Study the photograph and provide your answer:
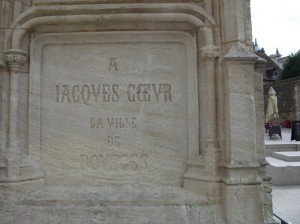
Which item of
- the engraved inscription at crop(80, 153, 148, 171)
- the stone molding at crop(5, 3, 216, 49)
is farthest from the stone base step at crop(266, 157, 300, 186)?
the stone molding at crop(5, 3, 216, 49)

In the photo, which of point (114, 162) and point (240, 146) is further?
point (114, 162)

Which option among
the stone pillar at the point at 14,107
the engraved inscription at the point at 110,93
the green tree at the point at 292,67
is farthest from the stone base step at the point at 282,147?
the green tree at the point at 292,67

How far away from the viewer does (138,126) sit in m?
3.65

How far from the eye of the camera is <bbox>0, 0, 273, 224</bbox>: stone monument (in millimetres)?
3305

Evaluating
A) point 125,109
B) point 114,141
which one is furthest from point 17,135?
point 125,109

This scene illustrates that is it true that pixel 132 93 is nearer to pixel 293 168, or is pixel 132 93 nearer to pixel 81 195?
pixel 81 195

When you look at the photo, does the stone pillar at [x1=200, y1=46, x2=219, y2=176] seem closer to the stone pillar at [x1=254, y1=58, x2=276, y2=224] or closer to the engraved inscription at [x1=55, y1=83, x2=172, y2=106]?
the engraved inscription at [x1=55, y1=83, x2=172, y2=106]

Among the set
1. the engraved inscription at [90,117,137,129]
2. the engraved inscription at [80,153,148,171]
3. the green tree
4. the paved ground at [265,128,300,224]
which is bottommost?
the paved ground at [265,128,300,224]

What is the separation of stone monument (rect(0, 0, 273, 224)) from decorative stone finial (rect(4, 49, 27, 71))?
12 mm

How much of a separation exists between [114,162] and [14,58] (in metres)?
Result: 1.60

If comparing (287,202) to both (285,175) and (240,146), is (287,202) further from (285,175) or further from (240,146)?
(240,146)

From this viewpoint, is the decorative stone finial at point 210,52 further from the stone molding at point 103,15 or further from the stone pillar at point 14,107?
the stone pillar at point 14,107

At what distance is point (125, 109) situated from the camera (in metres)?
3.67

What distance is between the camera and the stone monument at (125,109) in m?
3.30
